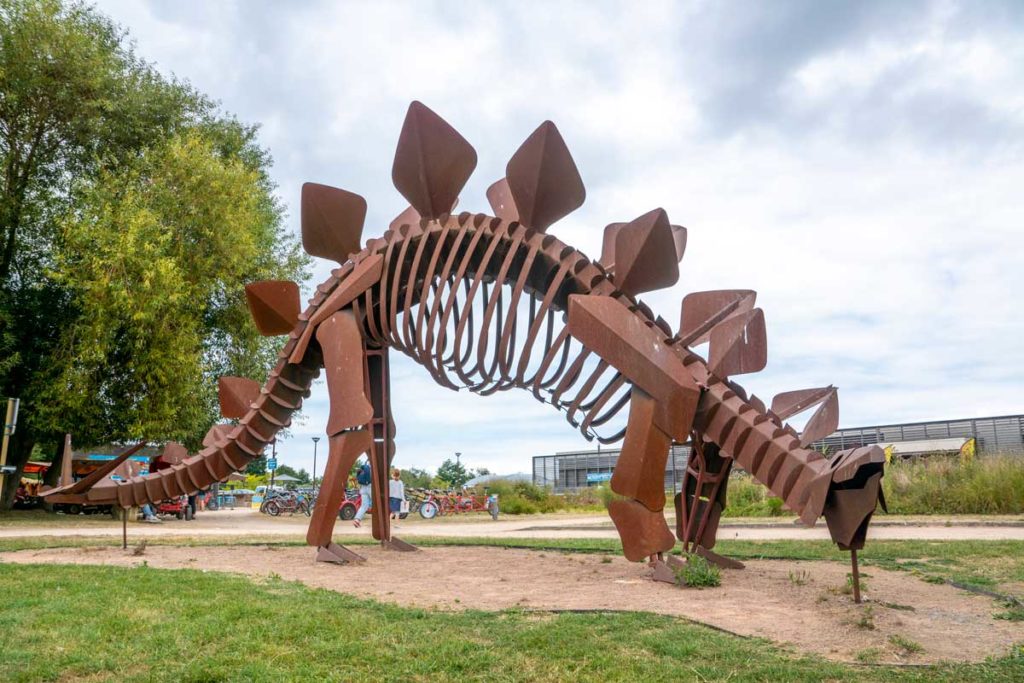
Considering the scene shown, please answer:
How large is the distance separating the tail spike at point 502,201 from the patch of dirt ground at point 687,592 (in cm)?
374

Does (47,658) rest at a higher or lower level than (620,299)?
lower

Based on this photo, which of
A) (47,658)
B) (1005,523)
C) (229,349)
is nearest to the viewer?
(47,658)

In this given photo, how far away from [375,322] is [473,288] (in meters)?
1.78

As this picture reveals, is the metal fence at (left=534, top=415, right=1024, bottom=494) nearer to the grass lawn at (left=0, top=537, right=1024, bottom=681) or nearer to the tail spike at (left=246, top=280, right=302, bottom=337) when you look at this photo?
the tail spike at (left=246, top=280, right=302, bottom=337)

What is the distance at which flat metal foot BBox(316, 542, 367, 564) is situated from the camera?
8.32 m

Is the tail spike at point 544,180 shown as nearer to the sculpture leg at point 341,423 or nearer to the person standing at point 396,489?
the sculpture leg at point 341,423

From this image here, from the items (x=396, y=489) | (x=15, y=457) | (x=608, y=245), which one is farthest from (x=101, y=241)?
(x=608, y=245)

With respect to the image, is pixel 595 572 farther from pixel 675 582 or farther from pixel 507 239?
pixel 507 239

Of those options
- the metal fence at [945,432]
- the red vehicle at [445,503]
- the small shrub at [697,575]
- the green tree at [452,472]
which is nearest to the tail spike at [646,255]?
the small shrub at [697,575]

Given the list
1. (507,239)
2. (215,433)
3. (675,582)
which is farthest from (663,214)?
(215,433)

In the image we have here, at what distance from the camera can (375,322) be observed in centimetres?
873

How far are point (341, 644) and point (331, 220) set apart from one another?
19.3ft

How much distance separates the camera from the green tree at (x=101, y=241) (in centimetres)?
1970

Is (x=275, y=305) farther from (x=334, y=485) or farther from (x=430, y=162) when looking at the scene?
(x=430, y=162)
